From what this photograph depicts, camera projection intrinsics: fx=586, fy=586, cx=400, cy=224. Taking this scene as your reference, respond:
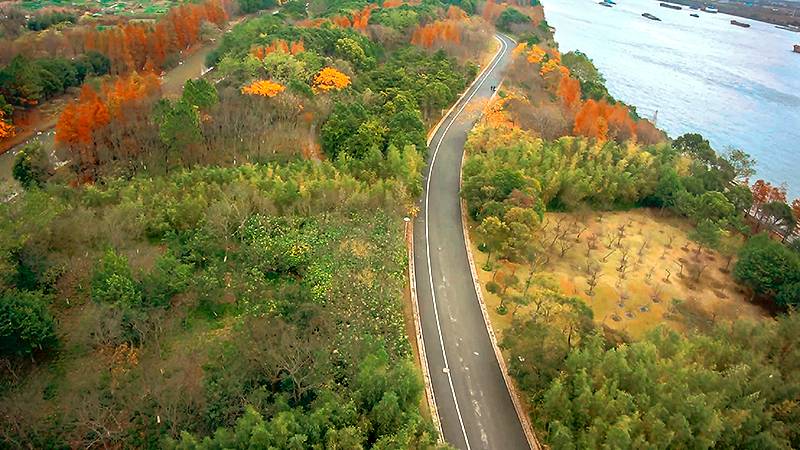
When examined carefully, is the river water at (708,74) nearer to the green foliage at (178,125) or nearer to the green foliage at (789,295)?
the green foliage at (789,295)

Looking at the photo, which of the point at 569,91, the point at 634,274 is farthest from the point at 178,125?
the point at 569,91

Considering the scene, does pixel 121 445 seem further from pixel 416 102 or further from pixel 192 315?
pixel 416 102

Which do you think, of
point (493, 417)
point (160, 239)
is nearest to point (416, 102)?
point (160, 239)

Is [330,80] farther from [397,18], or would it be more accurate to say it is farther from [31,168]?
[397,18]

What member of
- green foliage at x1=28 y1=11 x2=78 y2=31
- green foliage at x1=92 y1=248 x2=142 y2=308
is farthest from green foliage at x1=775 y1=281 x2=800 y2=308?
green foliage at x1=28 y1=11 x2=78 y2=31

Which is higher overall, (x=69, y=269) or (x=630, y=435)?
(x=630, y=435)
